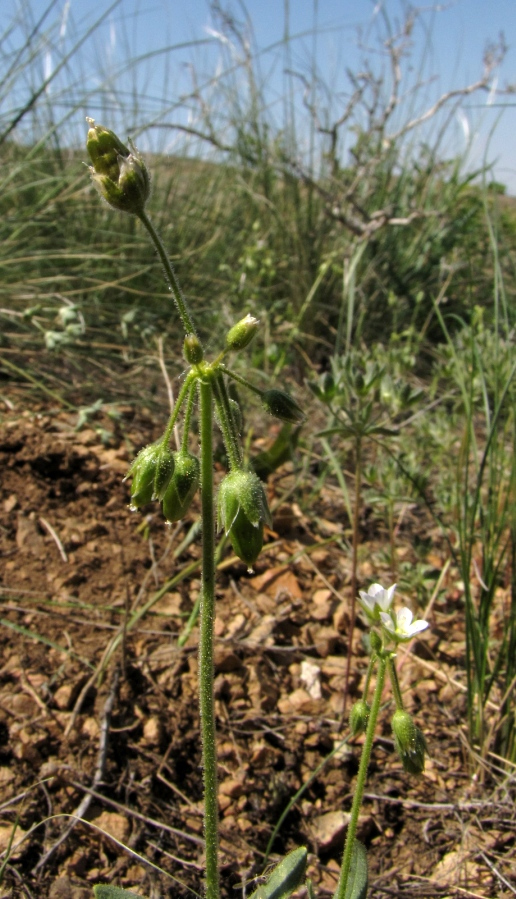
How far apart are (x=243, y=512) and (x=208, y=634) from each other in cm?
20

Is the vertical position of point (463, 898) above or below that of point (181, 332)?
below

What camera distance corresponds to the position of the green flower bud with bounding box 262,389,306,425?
1.12m

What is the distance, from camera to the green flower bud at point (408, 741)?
1149 mm

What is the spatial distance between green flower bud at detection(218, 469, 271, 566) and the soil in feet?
1.87

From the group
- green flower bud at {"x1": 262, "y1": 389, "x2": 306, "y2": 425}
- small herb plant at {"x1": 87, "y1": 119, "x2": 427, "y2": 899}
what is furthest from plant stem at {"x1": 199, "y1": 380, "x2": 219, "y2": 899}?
green flower bud at {"x1": 262, "y1": 389, "x2": 306, "y2": 425}

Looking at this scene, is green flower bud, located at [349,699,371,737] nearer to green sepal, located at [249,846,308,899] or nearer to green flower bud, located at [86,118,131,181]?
green sepal, located at [249,846,308,899]

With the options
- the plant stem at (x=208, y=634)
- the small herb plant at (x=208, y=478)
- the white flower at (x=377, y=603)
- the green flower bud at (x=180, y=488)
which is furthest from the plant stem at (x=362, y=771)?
the green flower bud at (x=180, y=488)

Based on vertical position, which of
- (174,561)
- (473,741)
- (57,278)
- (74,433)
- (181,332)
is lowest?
(473,741)

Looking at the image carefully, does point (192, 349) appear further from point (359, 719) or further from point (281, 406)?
point (359, 719)

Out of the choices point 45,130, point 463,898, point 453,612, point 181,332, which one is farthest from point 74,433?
point 45,130

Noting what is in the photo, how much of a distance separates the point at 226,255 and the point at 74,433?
6.40 feet

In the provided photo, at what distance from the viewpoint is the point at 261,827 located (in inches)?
64.1

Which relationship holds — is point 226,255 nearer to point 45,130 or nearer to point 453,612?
point 45,130

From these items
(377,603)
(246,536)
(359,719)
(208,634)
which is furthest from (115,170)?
(359,719)
